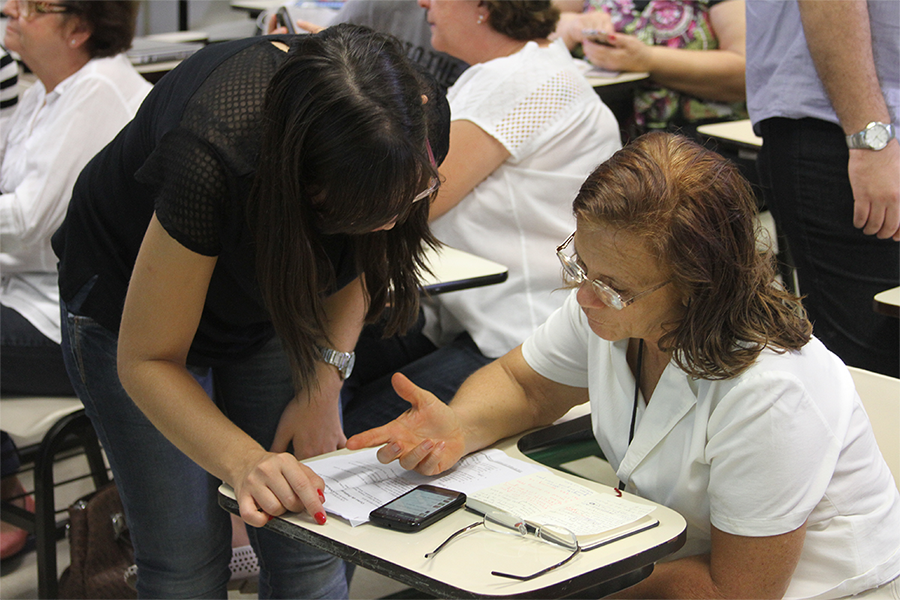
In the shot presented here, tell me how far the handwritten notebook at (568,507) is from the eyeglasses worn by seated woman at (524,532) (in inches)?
0.6

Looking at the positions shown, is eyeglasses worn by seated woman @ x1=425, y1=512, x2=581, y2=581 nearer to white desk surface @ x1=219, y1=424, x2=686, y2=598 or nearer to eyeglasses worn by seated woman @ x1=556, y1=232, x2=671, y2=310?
white desk surface @ x1=219, y1=424, x2=686, y2=598

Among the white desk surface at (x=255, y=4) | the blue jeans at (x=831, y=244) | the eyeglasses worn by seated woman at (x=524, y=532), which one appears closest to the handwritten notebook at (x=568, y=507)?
the eyeglasses worn by seated woman at (x=524, y=532)

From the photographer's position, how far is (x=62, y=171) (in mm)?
2010

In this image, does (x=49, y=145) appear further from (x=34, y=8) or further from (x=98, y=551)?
(x=98, y=551)

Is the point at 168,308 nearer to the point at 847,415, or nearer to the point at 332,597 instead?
the point at 332,597

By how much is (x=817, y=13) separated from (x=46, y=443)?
5.97 feet

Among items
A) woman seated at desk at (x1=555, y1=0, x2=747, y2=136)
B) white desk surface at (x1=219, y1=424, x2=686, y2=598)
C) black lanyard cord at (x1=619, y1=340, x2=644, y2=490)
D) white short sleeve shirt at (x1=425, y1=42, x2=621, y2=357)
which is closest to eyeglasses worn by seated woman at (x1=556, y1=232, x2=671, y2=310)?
black lanyard cord at (x1=619, y1=340, x2=644, y2=490)

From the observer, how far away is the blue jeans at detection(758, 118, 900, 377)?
1750 millimetres

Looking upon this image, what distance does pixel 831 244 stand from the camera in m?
1.79

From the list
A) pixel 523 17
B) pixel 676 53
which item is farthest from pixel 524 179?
pixel 676 53

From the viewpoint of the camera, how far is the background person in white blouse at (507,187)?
6.31ft

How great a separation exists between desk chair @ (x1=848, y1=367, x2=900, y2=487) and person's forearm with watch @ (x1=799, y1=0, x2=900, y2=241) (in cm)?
40

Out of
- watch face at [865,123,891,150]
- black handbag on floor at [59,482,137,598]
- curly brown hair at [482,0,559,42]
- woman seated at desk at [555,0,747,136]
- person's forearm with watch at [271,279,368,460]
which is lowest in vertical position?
black handbag on floor at [59,482,137,598]

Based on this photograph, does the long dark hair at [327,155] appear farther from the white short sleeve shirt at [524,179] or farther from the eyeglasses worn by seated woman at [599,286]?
the white short sleeve shirt at [524,179]
